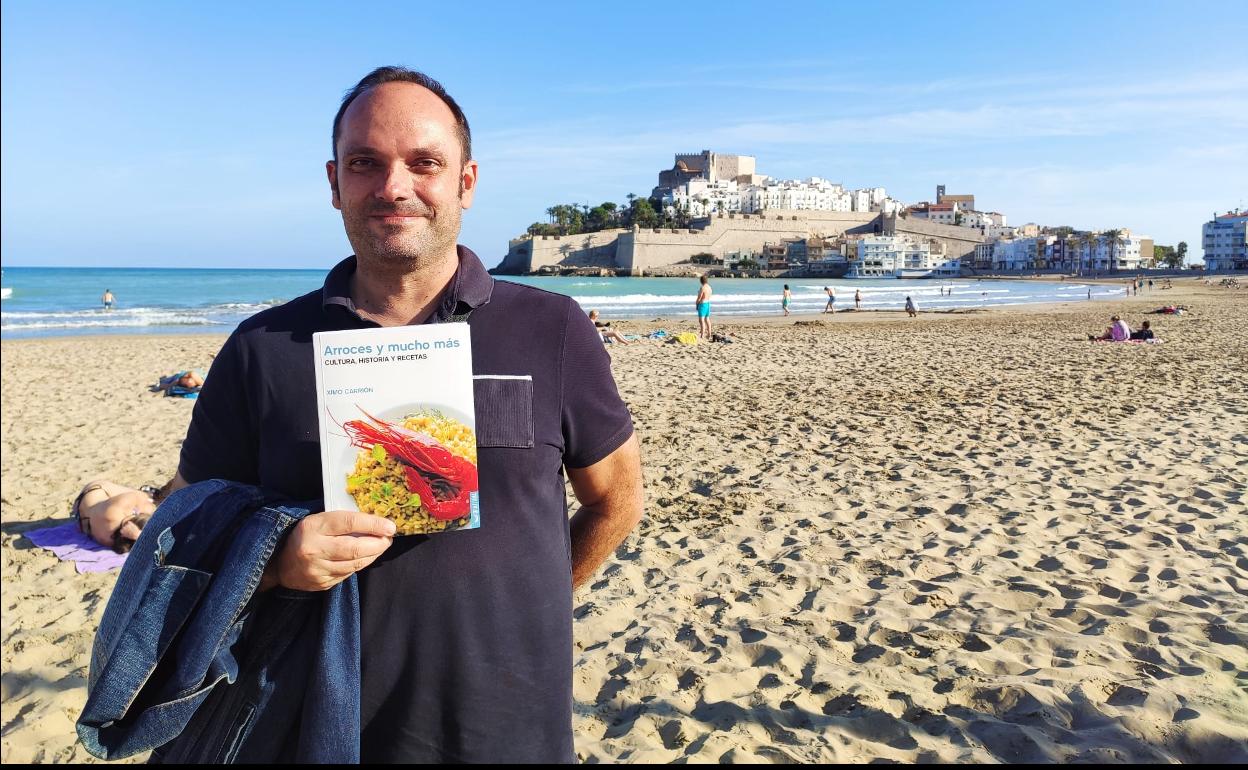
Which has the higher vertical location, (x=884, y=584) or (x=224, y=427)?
(x=224, y=427)

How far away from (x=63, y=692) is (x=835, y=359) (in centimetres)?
1161

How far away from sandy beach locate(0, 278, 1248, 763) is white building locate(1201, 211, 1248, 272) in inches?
4553

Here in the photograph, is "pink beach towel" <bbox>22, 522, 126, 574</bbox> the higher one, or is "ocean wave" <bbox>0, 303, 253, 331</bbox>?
"ocean wave" <bbox>0, 303, 253, 331</bbox>

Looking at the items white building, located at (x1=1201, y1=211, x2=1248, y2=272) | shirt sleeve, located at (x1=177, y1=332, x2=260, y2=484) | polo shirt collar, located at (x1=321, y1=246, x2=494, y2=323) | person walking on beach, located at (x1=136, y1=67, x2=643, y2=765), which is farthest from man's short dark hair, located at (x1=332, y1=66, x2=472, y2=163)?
white building, located at (x1=1201, y1=211, x2=1248, y2=272)

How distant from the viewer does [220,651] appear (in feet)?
4.09

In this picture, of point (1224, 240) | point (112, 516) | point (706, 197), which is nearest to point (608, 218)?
point (706, 197)

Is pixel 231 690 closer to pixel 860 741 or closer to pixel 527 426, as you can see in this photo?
pixel 527 426

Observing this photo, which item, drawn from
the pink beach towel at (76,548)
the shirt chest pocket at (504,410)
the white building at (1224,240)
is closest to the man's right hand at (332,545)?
the shirt chest pocket at (504,410)

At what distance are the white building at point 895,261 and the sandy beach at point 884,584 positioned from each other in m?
90.7

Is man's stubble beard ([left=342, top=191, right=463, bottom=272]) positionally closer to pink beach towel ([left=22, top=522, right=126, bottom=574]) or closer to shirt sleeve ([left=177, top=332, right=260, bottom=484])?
shirt sleeve ([left=177, top=332, right=260, bottom=484])

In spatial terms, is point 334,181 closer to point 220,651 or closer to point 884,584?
point 220,651

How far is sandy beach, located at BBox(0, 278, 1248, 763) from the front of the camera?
8.77 ft

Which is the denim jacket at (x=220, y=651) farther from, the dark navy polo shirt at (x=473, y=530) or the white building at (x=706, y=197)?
the white building at (x=706, y=197)

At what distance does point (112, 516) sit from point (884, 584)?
4288mm
